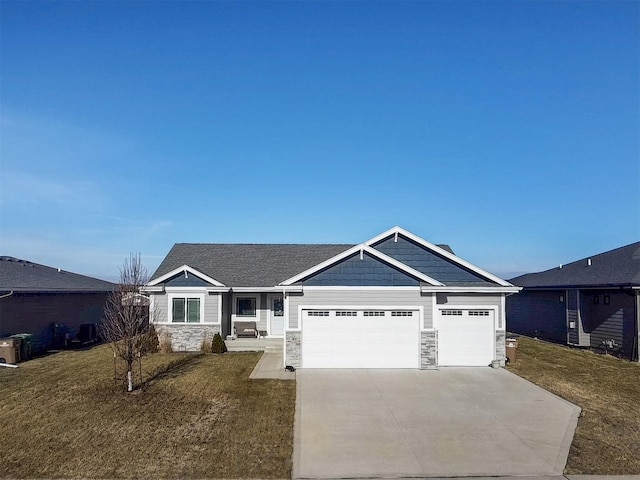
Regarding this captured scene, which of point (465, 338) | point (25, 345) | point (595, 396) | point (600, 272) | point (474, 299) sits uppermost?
point (600, 272)

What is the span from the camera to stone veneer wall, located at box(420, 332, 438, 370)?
1722 cm

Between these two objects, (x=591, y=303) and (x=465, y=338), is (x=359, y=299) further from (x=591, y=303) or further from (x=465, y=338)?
(x=591, y=303)

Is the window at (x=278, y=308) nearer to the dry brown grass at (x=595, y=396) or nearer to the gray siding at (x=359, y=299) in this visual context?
the gray siding at (x=359, y=299)

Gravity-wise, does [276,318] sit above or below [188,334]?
above

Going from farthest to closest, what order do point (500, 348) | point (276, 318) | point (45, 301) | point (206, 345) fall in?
point (276, 318), point (45, 301), point (206, 345), point (500, 348)

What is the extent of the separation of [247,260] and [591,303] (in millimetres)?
17602

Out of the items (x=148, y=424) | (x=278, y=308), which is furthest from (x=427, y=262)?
(x=148, y=424)

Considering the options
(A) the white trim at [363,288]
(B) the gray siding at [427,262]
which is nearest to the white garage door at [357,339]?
(A) the white trim at [363,288]

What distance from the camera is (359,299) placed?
682 inches

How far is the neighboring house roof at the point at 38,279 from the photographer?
20.8 m

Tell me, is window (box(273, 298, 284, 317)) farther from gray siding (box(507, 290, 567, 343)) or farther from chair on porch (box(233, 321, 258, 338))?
gray siding (box(507, 290, 567, 343))

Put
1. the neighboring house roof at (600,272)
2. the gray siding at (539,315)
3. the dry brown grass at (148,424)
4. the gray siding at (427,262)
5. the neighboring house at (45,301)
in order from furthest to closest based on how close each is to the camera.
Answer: the gray siding at (539,315) → the neighboring house roof at (600,272) → the neighboring house at (45,301) → the gray siding at (427,262) → the dry brown grass at (148,424)

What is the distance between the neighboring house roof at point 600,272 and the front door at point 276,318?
1442 centimetres

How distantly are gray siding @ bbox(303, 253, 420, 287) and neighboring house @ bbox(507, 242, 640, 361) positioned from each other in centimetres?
998
